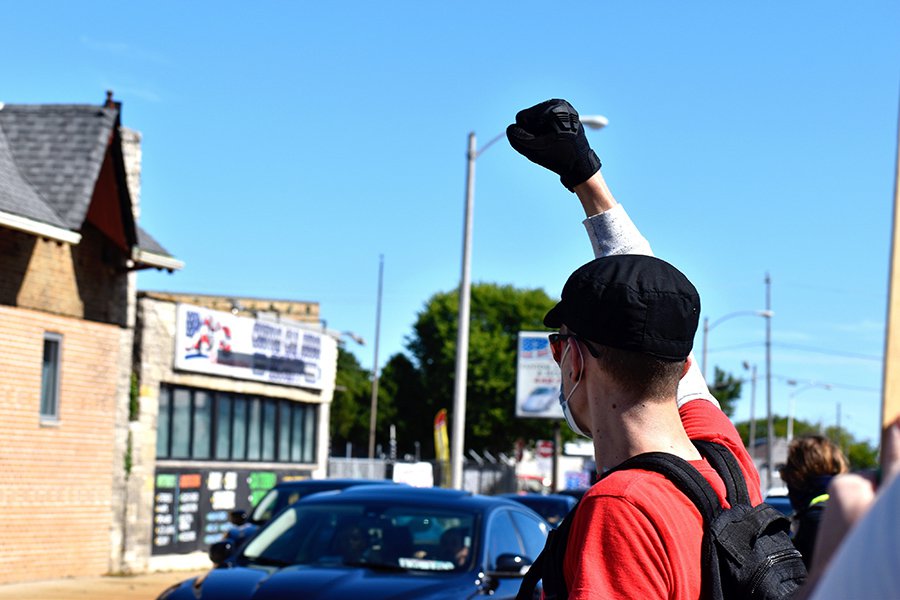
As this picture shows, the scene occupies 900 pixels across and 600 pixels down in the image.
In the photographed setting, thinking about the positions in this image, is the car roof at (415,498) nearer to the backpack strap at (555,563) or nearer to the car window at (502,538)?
the car window at (502,538)

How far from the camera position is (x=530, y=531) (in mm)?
10047

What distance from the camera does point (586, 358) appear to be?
8.48ft

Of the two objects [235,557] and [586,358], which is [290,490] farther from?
[586,358]

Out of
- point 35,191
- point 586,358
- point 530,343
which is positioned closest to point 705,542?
point 586,358

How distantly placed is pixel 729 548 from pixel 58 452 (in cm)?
1867

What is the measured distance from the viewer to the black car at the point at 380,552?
26.4 feet

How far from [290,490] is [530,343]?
107 feet

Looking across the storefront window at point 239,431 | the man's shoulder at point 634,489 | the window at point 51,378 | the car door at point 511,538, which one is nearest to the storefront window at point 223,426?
the storefront window at point 239,431

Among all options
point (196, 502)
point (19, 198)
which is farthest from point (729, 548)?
point (196, 502)

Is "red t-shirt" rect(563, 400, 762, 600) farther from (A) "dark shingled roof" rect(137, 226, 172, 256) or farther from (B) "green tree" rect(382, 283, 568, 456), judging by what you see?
(B) "green tree" rect(382, 283, 568, 456)

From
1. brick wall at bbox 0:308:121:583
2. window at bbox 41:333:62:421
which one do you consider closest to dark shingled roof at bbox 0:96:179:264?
brick wall at bbox 0:308:121:583

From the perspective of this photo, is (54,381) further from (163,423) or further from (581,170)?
(581,170)

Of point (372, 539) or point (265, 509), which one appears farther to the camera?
point (265, 509)

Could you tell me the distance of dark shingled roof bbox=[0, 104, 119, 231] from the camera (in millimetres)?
19359
